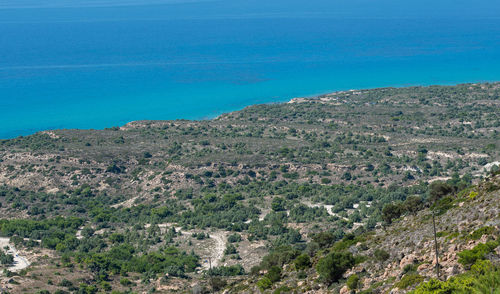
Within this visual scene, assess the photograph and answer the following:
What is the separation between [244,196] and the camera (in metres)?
52.6

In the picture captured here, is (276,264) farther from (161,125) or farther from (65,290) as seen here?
(161,125)

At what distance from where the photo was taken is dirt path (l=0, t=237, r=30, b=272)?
114 feet

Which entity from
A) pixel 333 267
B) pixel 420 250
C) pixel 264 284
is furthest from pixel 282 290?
pixel 420 250

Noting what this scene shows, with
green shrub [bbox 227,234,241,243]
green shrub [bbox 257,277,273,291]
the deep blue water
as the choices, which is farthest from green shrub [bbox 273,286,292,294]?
the deep blue water

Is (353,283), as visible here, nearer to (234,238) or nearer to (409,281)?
(409,281)

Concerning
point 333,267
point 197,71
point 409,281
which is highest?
point 197,71

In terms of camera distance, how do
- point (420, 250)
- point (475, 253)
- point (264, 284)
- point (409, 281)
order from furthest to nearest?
point (264, 284), point (420, 250), point (409, 281), point (475, 253)

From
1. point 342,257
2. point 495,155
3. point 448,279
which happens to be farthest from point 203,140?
point 448,279

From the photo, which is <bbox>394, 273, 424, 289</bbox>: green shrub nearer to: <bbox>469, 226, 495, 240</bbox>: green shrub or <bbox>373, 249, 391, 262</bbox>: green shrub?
<bbox>469, 226, 495, 240</bbox>: green shrub

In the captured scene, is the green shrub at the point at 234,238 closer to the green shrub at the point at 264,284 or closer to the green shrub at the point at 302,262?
the green shrub at the point at 302,262

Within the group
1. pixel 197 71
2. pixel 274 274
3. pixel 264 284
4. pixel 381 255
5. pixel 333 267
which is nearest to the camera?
pixel 381 255

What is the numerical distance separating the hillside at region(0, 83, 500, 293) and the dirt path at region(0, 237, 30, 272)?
16 centimetres

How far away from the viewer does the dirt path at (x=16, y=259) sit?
34.8 metres

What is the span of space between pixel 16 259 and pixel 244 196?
822 inches
